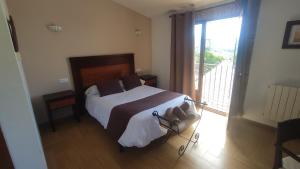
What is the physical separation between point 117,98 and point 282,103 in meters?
2.65

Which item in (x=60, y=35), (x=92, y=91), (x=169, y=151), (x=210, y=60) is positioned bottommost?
(x=169, y=151)

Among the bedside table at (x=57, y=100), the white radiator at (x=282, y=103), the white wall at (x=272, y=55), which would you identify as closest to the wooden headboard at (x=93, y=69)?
the bedside table at (x=57, y=100)

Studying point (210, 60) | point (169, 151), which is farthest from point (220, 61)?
point (169, 151)

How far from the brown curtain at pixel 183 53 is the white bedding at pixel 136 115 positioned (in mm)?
852

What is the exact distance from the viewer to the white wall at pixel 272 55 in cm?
223

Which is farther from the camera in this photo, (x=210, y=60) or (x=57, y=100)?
(x=210, y=60)

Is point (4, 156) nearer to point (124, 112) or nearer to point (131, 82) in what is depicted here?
point (124, 112)

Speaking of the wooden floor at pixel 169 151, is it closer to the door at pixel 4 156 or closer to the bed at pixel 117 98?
the bed at pixel 117 98

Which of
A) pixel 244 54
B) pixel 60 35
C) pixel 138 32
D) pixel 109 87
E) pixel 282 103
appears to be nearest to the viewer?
pixel 282 103

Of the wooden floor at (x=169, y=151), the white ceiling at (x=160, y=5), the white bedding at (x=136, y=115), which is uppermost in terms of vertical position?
the white ceiling at (x=160, y=5)

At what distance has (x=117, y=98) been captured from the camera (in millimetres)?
2791

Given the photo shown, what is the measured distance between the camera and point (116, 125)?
2217 mm

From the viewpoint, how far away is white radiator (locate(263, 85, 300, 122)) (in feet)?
7.32

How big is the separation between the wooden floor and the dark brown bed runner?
306mm
